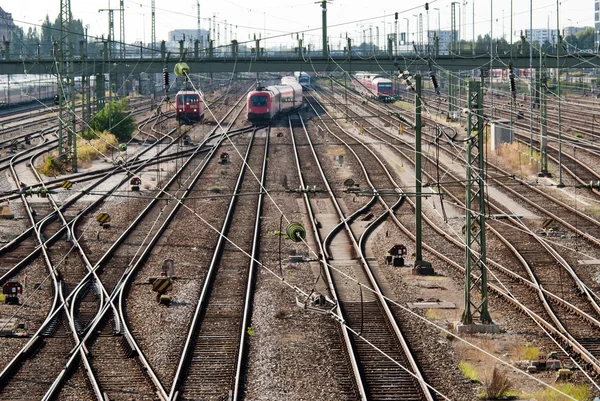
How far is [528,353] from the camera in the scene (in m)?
18.3

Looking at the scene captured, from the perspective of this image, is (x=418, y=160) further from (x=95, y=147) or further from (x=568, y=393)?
(x=95, y=147)

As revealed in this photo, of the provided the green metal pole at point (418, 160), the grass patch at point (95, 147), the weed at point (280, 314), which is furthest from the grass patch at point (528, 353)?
the grass patch at point (95, 147)

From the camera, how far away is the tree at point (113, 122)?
6028 centimetres

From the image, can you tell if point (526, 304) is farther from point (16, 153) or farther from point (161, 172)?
point (16, 153)

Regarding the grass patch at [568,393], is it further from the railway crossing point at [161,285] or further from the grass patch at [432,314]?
the railway crossing point at [161,285]

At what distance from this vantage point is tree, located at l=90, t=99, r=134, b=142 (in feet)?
198

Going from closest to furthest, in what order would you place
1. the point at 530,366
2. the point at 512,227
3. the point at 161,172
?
1. the point at 530,366
2. the point at 512,227
3. the point at 161,172

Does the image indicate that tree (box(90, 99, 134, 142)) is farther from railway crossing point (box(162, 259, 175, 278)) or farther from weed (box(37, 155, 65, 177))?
railway crossing point (box(162, 259, 175, 278))

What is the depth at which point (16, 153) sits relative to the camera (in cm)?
5547

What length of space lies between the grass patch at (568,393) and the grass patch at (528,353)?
1803 mm

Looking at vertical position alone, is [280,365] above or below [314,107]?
below

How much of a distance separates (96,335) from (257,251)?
29.4 feet

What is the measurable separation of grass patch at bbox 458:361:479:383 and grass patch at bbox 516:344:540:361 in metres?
1.14

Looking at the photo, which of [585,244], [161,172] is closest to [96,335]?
[585,244]
